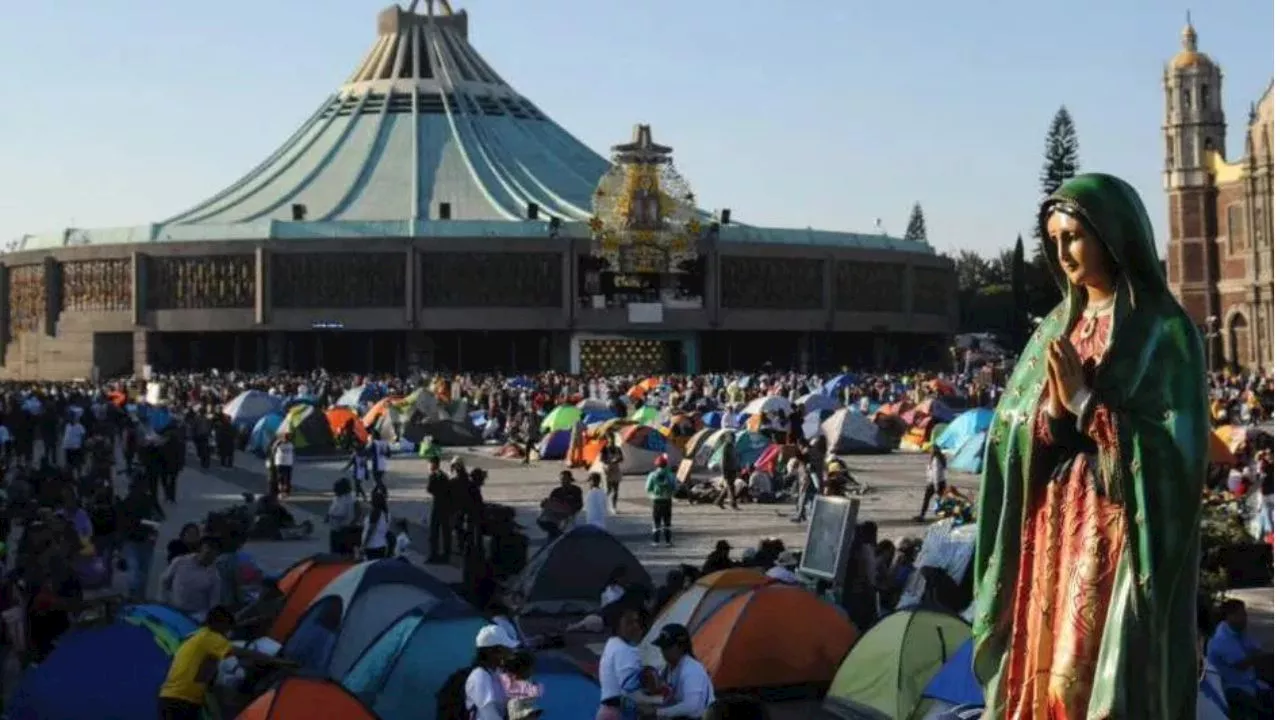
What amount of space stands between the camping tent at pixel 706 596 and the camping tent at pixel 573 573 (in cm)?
235

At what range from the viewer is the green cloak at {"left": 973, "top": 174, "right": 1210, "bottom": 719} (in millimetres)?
3643

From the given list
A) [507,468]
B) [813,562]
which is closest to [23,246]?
[507,468]

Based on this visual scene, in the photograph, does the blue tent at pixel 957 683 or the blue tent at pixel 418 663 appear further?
the blue tent at pixel 418 663

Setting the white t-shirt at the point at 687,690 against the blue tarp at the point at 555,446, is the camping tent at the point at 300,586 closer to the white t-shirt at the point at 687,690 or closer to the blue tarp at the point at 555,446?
the white t-shirt at the point at 687,690

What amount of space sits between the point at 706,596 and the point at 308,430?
20847 mm

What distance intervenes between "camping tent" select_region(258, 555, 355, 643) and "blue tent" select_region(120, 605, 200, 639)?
0.71m

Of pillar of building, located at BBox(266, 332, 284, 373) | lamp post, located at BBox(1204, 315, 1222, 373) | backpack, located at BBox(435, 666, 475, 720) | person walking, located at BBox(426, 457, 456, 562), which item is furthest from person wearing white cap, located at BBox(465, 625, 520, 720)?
pillar of building, located at BBox(266, 332, 284, 373)

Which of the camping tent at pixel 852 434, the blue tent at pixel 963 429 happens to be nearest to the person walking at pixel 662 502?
the blue tent at pixel 963 429

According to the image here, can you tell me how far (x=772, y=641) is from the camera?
10875 millimetres

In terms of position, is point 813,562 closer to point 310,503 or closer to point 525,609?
point 525,609

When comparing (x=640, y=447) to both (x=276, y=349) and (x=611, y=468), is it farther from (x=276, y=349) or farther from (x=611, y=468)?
(x=276, y=349)

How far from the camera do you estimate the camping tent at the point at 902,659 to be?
981 cm

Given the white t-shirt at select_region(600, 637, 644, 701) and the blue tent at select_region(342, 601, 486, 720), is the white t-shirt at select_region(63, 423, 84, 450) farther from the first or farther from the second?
the white t-shirt at select_region(600, 637, 644, 701)

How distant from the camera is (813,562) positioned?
12.7 meters
